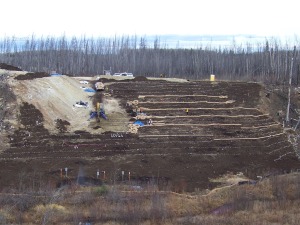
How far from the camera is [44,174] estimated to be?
22.6 m

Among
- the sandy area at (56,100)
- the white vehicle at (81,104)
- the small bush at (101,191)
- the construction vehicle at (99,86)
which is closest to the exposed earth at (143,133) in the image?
the sandy area at (56,100)

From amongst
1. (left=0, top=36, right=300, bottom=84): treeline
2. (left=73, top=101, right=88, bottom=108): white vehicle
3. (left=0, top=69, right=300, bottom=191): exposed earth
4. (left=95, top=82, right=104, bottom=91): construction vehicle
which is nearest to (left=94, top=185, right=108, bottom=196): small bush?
(left=0, top=69, right=300, bottom=191): exposed earth

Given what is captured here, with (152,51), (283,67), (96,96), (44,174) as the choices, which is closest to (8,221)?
(44,174)

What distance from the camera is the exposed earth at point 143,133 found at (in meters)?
23.8

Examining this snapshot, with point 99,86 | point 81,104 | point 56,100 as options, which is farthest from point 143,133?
point 99,86

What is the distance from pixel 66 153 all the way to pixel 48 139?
8.29 feet

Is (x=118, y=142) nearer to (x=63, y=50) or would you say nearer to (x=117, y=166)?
(x=117, y=166)

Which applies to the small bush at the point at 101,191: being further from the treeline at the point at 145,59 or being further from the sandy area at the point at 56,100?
the treeline at the point at 145,59

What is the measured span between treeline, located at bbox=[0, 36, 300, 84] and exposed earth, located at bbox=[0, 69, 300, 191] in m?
18.9

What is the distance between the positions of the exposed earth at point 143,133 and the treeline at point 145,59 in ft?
61.9

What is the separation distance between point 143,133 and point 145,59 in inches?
1314

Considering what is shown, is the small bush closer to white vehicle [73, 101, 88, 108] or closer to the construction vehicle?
white vehicle [73, 101, 88, 108]

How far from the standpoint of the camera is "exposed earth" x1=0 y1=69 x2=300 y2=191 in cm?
2384

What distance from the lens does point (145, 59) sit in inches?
2441
